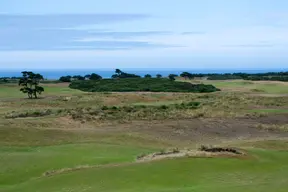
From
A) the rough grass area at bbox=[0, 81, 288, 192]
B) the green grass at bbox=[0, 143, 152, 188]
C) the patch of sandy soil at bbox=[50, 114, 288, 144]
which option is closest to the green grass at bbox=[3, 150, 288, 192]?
the rough grass area at bbox=[0, 81, 288, 192]

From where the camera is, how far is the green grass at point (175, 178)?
14.1 meters

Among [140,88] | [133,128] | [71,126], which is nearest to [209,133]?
[133,128]

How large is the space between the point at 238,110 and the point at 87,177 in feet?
105

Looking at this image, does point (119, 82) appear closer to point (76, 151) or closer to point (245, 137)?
point (245, 137)

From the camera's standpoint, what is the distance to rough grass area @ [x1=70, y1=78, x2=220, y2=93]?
267 ft

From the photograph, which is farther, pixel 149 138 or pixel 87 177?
pixel 149 138

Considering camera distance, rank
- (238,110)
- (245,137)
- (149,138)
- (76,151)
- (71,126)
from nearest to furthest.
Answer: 1. (76,151)
2. (149,138)
3. (245,137)
4. (71,126)
5. (238,110)

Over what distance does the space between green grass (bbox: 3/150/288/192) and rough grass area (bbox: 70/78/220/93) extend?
61.8m

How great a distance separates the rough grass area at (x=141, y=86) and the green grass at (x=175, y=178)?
61785 mm

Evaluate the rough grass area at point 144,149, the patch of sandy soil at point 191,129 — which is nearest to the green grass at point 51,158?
the rough grass area at point 144,149

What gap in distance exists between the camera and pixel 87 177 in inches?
622

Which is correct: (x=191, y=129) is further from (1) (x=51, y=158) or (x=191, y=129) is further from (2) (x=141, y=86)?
(2) (x=141, y=86)

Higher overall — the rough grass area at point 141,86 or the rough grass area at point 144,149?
the rough grass area at point 141,86

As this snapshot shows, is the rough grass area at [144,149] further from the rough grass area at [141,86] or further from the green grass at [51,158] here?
the rough grass area at [141,86]
